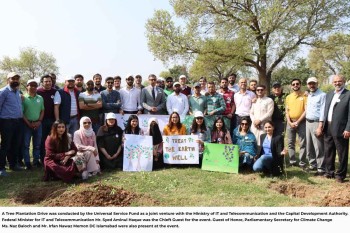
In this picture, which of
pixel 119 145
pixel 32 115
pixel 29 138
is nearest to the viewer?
pixel 32 115

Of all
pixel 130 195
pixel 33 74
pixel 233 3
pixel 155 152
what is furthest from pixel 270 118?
pixel 33 74

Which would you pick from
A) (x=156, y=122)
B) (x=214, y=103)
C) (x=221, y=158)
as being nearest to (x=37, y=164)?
(x=156, y=122)

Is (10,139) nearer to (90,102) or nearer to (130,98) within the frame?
(90,102)

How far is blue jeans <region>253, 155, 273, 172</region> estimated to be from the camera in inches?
249

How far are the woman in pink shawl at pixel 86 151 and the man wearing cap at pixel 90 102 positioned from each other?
0.82 m

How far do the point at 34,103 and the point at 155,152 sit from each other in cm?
279

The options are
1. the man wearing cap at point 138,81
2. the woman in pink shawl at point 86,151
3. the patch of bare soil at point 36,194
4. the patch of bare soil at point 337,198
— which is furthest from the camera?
the man wearing cap at point 138,81

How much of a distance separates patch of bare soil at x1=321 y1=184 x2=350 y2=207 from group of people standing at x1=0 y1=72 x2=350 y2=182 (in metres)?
0.79

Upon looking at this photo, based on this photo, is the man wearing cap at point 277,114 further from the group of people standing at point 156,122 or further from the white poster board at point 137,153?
the white poster board at point 137,153

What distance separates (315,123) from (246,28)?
48.7 feet

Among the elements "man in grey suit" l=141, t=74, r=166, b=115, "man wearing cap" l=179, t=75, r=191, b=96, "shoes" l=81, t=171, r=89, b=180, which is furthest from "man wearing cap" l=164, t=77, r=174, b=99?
"shoes" l=81, t=171, r=89, b=180

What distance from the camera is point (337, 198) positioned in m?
5.00

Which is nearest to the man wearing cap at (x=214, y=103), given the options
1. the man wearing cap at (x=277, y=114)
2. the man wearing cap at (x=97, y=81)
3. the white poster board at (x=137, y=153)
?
the man wearing cap at (x=277, y=114)

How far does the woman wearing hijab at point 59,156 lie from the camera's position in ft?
19.7
